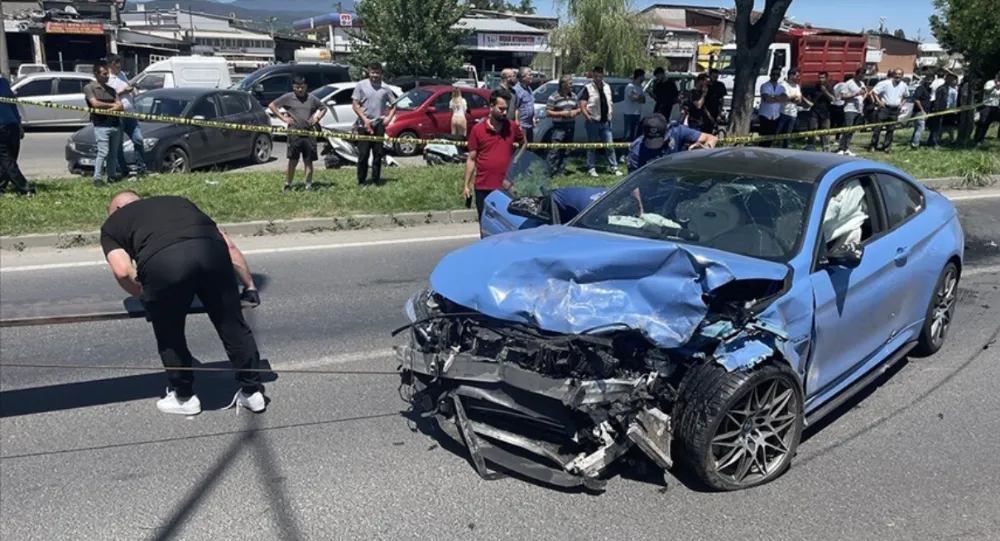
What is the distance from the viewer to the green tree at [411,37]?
33250 millimetres

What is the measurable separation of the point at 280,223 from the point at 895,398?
7.65m

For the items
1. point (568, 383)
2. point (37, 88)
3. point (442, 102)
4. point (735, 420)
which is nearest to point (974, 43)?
point (442, 102)

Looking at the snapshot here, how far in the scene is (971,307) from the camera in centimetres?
743

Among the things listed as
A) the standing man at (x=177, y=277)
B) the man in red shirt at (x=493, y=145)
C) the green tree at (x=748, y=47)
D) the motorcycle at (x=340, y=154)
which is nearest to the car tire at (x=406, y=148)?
the motorcycle at (x=340, y=154)

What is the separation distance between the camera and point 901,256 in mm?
5238

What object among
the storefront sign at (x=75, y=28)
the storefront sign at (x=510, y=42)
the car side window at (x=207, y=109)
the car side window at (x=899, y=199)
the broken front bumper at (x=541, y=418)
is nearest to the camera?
the broken front bumper at (x=541, y=418)

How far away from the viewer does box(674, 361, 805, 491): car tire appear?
12.9 feet

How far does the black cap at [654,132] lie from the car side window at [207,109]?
9347mm

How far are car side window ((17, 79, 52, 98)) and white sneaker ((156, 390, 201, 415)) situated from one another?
2286 cm

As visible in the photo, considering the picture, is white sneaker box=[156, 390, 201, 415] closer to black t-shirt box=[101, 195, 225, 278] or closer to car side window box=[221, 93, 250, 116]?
black t-shirt box=[101, 195, 225, 278]

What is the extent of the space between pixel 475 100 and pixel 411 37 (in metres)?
15.6

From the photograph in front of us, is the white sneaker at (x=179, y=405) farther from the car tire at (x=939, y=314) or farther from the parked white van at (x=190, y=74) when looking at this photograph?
the parked white van at (x=190, y=74)

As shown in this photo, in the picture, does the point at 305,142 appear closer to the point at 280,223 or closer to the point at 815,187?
the point at 280,223

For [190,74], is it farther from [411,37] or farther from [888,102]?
[888,102]
